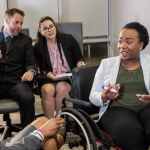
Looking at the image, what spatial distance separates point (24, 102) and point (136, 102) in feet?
2.98

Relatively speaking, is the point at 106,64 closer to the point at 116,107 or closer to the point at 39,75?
the point at 116,107

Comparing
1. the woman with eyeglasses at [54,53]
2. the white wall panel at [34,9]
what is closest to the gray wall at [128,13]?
the woman with eyeglasses at [54,53]

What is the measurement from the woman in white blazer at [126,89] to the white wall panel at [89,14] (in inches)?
70.9

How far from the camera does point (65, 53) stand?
2.28 m

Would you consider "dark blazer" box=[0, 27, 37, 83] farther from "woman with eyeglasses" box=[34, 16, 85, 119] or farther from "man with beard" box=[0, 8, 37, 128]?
"woman with eyeglasses" box=[34, 16, 85, 119]

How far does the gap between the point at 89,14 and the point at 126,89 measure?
2.04 meters

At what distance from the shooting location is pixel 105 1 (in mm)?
3230

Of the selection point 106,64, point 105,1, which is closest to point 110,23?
point 105,1

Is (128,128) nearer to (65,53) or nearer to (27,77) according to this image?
A: (27,77)

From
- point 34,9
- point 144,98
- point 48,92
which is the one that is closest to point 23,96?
point 48,92

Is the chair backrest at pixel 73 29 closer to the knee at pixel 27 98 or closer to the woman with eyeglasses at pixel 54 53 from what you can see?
the woman with eyeglasses at pixel 54 53

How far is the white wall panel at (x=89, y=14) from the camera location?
309 cm

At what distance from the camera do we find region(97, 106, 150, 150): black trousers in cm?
117

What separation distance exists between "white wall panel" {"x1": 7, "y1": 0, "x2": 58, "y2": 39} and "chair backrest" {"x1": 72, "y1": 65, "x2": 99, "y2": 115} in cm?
171
